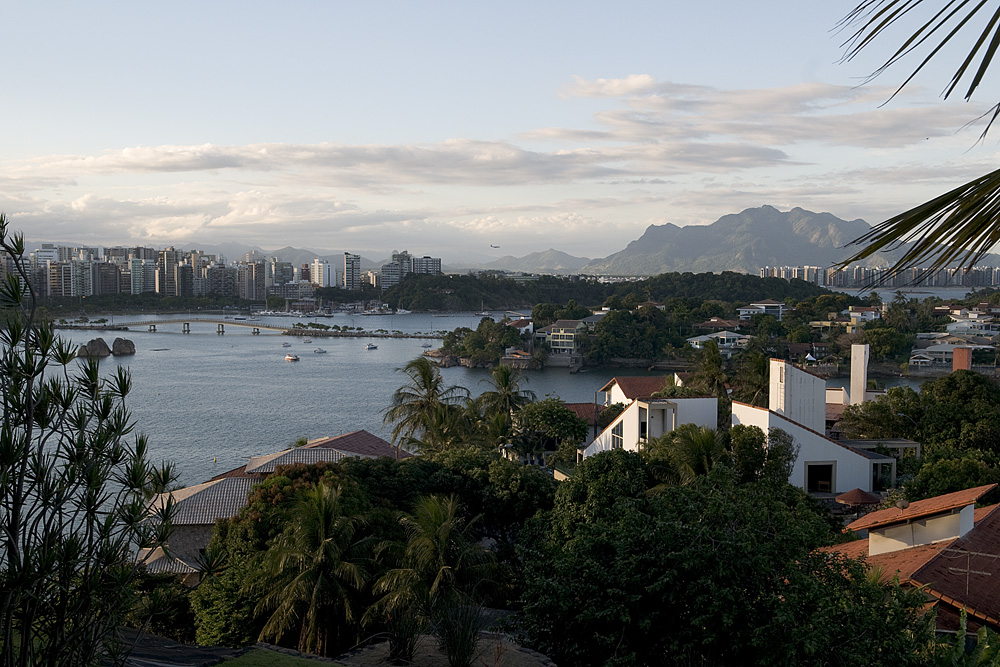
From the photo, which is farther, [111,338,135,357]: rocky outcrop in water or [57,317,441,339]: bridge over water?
[57,317,441,339]: bridge over water

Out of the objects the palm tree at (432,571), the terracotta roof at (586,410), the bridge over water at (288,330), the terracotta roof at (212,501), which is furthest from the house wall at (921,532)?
the bridge over water at (288,330)

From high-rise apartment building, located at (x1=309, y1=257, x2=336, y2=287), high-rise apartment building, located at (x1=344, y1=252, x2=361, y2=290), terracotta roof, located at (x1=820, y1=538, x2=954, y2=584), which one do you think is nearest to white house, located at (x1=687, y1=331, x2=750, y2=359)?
terracotta roof, located at (x1=820, y1=538, x2=954, y2=584)

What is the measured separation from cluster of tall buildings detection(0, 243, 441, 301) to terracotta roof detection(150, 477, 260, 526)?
61.4 metres

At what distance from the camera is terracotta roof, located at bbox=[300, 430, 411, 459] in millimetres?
12484

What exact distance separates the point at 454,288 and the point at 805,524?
3076 inches

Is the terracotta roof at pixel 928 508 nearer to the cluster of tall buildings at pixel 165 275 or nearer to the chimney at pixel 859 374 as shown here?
the chimney at pixel 859 374

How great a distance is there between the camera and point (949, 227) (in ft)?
2.65

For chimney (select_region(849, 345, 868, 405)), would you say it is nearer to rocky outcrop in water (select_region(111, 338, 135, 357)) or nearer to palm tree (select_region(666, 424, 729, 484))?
palm tree (select_region(666, 424, 729, 484))

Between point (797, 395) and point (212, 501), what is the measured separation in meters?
7.84

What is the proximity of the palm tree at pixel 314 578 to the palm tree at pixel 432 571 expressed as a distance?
283 mm

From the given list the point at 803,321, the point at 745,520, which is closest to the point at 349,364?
the point at 803,321

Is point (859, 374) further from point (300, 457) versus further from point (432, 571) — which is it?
point (432, 571)

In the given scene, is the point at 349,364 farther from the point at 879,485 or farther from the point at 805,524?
the point at 805,524

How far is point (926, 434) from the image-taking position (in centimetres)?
1303
